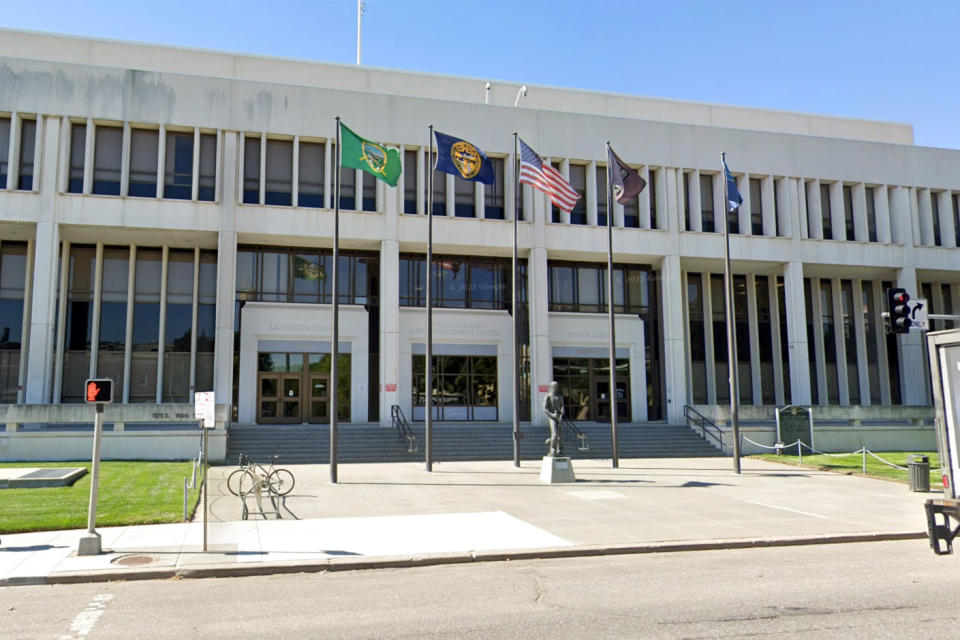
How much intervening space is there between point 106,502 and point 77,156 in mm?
20538

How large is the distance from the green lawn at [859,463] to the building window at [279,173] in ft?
75.4

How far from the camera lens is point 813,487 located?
19.6m

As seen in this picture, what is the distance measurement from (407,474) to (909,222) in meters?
32.1

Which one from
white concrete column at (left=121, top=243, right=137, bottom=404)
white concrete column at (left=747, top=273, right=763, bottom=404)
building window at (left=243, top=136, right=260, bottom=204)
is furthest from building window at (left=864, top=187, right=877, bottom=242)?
white concrete column at (left=121, top=243, right=137, bottom=404)

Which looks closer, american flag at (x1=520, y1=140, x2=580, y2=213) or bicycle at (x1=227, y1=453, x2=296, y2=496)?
bicycle at (x1=227, y1=453, x2=296, y2=496)

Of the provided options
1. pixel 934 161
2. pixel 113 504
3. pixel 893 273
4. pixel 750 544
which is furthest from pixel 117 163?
pixel 934 161

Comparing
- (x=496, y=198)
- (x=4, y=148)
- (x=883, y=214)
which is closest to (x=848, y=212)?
(x=883, y=214)

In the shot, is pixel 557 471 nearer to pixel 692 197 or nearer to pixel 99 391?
pixel 99 391

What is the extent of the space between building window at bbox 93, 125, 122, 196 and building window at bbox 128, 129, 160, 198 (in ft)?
1.87

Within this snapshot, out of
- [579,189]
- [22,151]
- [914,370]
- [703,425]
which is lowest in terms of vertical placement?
[703,425]

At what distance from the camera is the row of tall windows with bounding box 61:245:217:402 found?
32.2 meters

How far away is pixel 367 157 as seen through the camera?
2073 centimetres

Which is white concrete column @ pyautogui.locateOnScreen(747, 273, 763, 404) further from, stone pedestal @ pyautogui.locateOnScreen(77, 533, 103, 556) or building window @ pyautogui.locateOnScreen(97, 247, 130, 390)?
stone pedestal @ pyautogui.locateOnScreen(77, 533, 103, 556)

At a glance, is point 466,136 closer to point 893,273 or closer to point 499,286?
point 499,286
